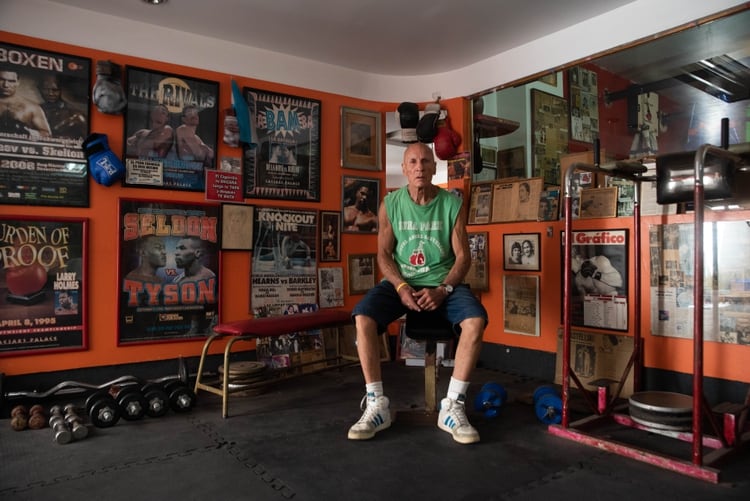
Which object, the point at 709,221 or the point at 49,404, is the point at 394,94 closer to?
the point at 709,221

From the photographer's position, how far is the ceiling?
3.33 metres

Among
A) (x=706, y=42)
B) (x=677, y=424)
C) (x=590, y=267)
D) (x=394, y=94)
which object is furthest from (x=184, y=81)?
(x=677, y=424)

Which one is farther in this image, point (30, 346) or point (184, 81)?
point (184, 81)

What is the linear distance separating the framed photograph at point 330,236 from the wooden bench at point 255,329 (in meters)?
0.93

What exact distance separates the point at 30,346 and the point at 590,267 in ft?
11.8

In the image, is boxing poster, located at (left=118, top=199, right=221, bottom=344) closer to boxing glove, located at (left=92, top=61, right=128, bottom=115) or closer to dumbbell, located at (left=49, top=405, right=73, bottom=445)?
boxing glove, located at (left=92, top=61, right=128, bottom=115)

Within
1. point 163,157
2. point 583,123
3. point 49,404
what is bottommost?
point 49,404

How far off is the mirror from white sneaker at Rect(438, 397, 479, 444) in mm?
2011

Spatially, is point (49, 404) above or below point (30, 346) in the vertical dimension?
below

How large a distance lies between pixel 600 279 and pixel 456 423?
5.14ft

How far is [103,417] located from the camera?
2.61 metres

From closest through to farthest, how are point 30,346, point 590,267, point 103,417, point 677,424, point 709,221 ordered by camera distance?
point 677,424
point 103,417
point 709,221
point 30,346
point 590,267

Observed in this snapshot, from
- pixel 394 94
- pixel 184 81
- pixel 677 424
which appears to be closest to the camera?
pixel 677 424

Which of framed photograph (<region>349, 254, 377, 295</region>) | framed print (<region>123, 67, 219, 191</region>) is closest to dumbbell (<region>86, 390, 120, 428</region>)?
framed print (<region>123, 67, 219, 191</region>)
